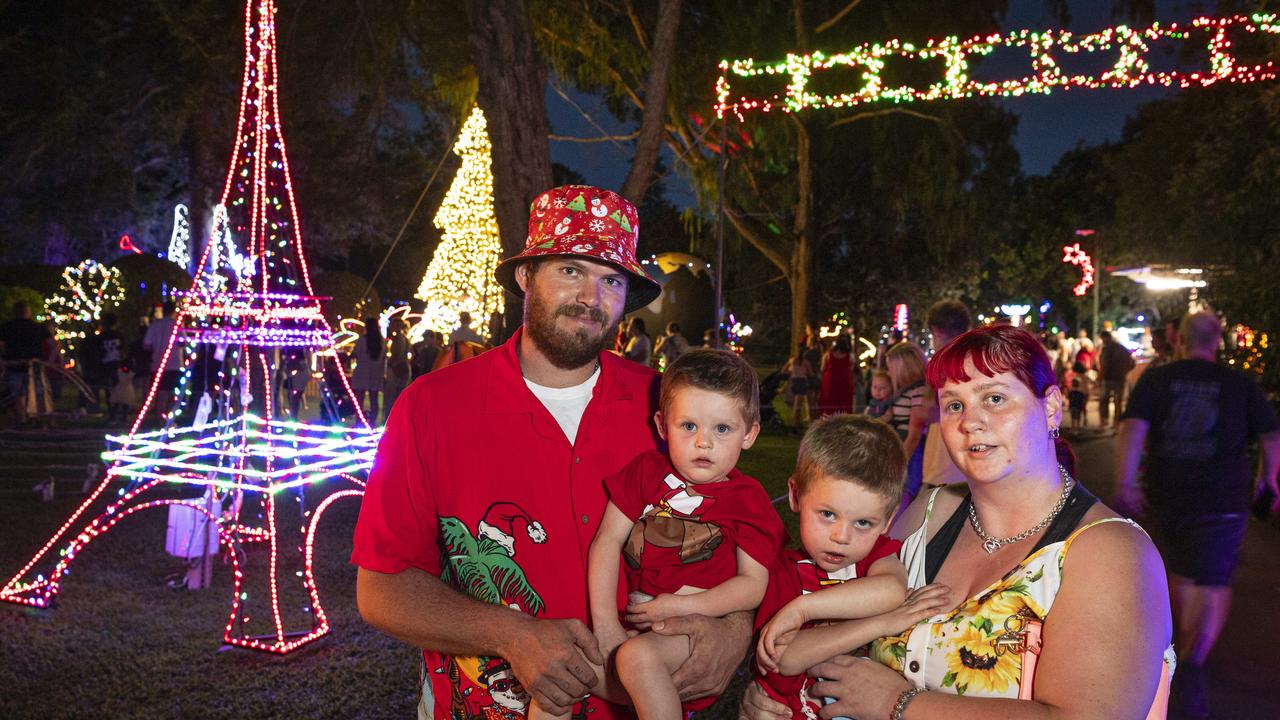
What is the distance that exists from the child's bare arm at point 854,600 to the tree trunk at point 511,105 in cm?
484

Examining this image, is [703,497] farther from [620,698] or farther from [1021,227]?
[1021,227]

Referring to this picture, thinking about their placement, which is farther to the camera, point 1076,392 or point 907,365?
point 1076,392

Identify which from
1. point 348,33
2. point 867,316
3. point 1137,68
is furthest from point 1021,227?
point 348,33

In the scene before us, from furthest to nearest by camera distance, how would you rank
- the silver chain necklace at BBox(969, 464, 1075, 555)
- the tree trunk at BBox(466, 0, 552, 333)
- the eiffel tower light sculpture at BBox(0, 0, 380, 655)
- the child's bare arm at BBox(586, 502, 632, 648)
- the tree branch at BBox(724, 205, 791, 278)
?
the tree branch at BBox(724, 205, 791, 278) < the tree trunk at BBox(466, 0, 552, 333) < the eiffel tower light sculpture at BBox(0, 0, 380, 655) < the child's bare arm at BBox(586, 502, 632, 648) < the silver chain necklace at BBox(969, 464, 1075, 555)

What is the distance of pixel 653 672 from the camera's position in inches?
92.5

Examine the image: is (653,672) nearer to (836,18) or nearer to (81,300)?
(836,18)

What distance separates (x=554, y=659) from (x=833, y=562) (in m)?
0.84

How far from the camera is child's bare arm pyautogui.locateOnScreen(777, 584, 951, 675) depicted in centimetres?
236

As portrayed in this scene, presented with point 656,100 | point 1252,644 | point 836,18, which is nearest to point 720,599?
point 1252,644

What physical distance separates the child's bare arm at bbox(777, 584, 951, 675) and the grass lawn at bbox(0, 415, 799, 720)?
3.16 meters

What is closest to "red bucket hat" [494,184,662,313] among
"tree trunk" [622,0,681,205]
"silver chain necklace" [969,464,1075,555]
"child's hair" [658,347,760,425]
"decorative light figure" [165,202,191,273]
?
"child's hair" [658,347,760,425]

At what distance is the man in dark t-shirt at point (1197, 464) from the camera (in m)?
5.58

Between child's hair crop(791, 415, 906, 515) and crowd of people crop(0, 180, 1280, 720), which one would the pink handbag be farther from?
child's hair crop(791, 415, 906, 515)

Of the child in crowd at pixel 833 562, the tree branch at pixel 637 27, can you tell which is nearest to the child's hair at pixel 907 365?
the child in crowd at pixel 833 562
